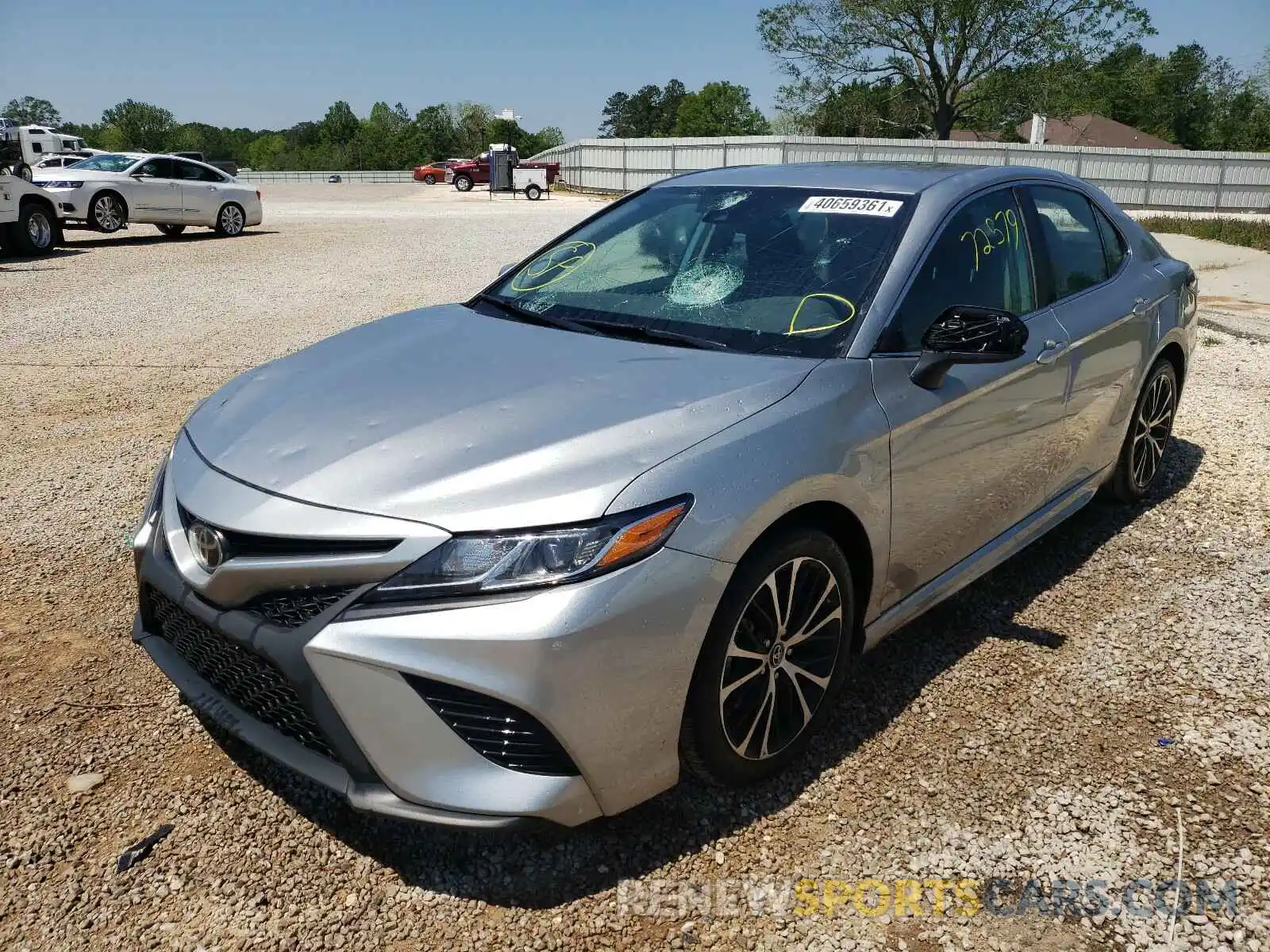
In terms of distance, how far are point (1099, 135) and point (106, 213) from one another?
206ft

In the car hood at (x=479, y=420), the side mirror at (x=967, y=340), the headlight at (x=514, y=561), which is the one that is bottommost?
the headlight at (x=514, y=561)

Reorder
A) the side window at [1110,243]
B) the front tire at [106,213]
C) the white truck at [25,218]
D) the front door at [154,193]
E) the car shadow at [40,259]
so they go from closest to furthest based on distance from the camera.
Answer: the side window at [1110,243] → the car shadow at [40,259] → the white truck at [25,218] → the front tire at [106,213] → the front door at [154,193]

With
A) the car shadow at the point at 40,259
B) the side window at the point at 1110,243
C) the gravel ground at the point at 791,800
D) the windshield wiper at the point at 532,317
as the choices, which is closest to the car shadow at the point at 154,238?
the car shadow at the point at 40,259

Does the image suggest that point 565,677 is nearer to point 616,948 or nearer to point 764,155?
point 616,948

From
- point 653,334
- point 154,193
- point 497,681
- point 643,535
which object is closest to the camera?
point 497,681

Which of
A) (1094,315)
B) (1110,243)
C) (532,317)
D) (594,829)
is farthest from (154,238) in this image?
(594,829)

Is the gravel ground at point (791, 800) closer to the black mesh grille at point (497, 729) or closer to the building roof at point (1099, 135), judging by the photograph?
the black mesh grille at point (497, 729)

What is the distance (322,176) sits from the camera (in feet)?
226

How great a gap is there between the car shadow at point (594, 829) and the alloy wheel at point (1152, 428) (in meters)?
1.57

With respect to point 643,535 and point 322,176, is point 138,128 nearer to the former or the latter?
point 322,176

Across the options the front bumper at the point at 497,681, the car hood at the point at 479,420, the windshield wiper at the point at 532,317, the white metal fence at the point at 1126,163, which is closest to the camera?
the front bumper at the point at 497,681

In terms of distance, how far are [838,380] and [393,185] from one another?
181 feet

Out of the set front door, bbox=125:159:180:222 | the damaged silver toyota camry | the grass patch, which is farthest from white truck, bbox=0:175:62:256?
the grass patch

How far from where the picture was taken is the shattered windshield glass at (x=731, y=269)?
2.97 metres
